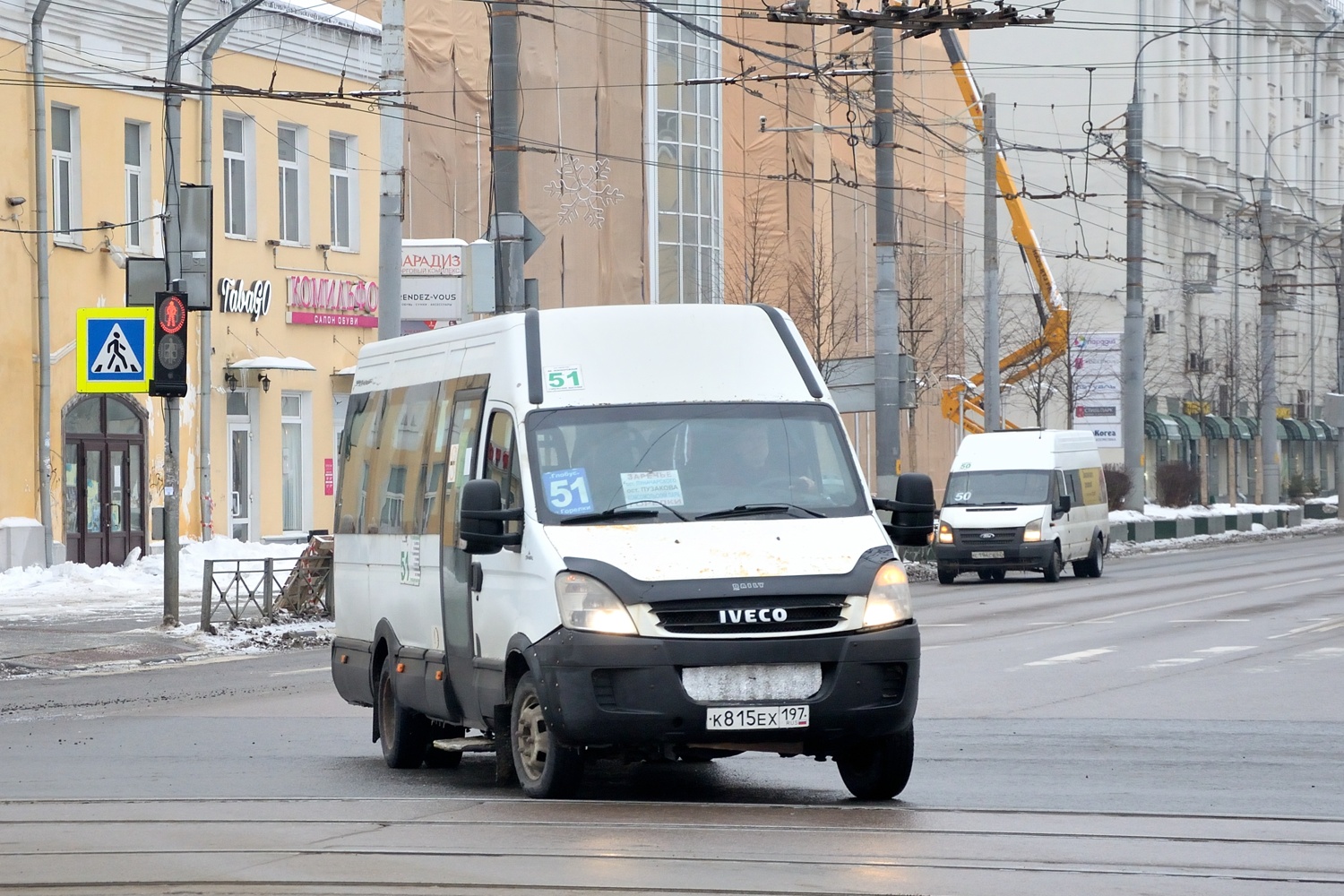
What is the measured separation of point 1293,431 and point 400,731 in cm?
7673

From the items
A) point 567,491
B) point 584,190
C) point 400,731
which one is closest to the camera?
point 567,491

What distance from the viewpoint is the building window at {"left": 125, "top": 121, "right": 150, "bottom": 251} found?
1388 inches

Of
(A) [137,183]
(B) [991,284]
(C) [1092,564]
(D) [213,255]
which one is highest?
(A) [137,183]

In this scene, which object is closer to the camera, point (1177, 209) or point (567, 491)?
point (567, 491)

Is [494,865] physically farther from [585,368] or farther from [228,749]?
[228,749]

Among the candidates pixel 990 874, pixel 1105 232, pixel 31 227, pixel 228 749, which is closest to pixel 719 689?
pixel 990 874

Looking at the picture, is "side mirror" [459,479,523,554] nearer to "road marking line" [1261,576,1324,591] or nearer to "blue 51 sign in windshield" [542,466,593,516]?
"blue 51 sign in windshield" [542,466,593,516]

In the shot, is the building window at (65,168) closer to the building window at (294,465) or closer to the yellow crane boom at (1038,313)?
the building window at (294,465)

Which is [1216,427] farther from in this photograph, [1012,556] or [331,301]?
[1012,556]

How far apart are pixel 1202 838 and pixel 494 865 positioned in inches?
114

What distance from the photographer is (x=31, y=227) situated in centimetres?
3272

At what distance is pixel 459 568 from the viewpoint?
10.9 metres

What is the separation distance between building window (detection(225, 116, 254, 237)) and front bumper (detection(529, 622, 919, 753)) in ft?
95.9

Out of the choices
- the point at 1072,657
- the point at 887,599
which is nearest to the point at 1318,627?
the point at 1072,657
